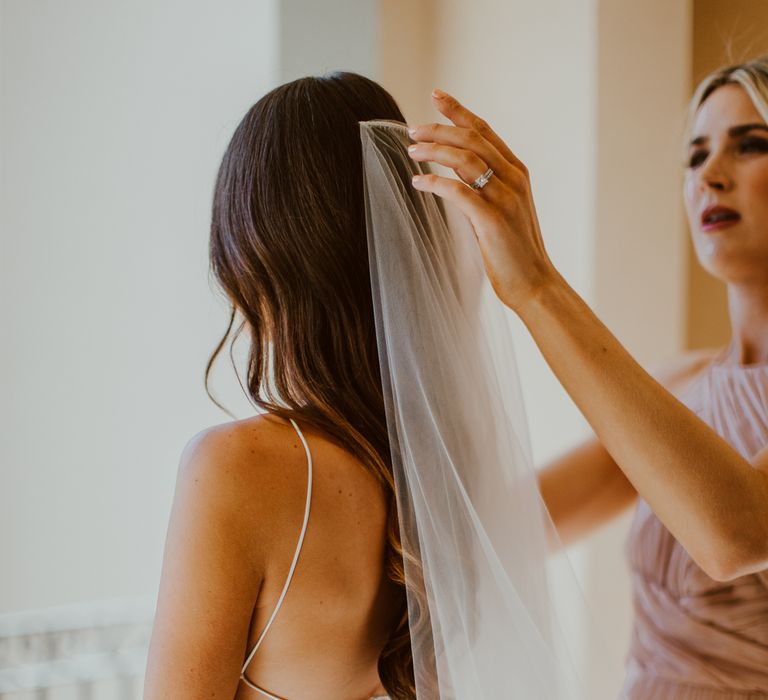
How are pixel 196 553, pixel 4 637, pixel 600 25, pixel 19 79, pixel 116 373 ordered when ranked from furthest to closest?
pixel 116 373
pixel 19 79
pixel 600 25
pixel 4 637
pixel 196 553

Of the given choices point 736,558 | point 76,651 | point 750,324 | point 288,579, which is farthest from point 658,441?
point 76,651

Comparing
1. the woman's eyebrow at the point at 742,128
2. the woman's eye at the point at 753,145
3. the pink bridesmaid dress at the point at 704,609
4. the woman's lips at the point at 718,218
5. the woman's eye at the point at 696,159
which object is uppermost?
the woman's eyebrow at the point at 742,128

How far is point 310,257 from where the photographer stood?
3.36 ft

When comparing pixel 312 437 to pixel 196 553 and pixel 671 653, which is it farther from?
pixel 671 653

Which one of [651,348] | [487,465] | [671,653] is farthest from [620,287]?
[487,465]

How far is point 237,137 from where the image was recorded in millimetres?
1060

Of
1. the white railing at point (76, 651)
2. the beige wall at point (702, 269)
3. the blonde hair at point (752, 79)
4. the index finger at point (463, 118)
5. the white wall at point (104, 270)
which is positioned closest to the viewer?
the index finger at point (463, 118)

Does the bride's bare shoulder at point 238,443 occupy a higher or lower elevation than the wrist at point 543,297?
lower

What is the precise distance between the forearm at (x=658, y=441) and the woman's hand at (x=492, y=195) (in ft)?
0.09

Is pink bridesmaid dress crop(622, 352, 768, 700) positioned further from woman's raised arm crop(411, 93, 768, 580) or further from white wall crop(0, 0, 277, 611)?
white wall crop(0, 0, 277, 611)

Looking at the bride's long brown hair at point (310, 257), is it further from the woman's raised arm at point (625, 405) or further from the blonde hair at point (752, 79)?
the blonde hair at point (752, 79)

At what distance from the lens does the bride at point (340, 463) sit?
3.18 ft

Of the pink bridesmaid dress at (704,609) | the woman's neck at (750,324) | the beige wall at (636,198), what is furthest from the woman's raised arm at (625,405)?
the beige wall at (636,198)

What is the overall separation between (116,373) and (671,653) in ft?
6.46
